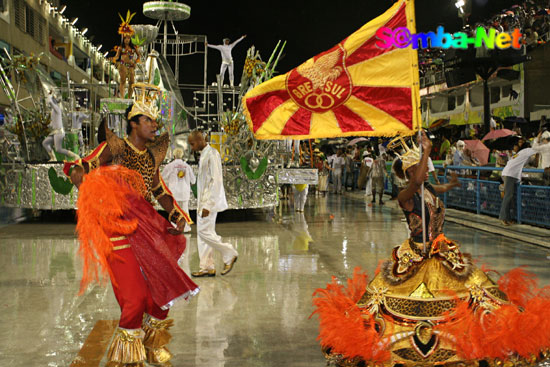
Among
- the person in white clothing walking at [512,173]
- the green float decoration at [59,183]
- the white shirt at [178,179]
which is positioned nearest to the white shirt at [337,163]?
the person in white clothing walking at [512,173]

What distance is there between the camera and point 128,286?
4562mm

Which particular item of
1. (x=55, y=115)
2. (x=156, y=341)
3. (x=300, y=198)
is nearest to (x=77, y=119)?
(x=55, y=115)

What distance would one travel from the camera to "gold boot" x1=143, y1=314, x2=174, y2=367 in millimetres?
4902

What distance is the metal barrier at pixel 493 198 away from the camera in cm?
1299

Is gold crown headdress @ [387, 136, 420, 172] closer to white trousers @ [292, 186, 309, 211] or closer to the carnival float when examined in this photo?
the carnival float

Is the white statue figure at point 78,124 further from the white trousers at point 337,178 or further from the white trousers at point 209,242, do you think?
the white trousers at point 337,178

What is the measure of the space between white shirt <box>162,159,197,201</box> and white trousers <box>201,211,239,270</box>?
3732 mm

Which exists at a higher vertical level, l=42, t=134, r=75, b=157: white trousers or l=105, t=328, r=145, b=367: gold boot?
l=42, t=134, r=75, b=157: white trousers

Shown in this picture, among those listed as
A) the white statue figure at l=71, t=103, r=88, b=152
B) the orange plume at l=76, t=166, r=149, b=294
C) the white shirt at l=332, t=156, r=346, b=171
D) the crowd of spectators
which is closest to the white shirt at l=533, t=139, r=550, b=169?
the crowd of spectators

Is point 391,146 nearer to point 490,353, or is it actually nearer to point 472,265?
point 472,265

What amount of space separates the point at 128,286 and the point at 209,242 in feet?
12.8

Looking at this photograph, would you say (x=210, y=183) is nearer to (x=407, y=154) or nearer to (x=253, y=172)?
(x=407, y=154)

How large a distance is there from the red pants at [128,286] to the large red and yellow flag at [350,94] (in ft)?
4.91

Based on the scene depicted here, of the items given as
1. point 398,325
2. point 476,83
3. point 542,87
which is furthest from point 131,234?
point 476,83
